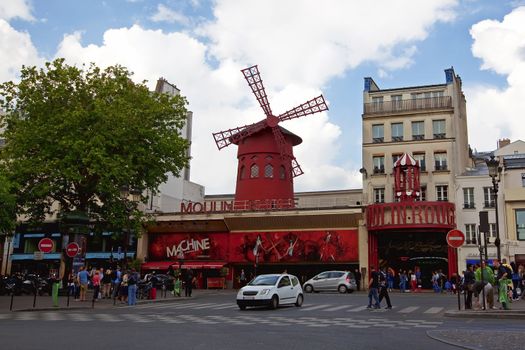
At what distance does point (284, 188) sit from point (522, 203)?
15487mm

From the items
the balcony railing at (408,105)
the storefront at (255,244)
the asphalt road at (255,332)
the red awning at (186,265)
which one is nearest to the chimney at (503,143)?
the balcony railing at (408,105)

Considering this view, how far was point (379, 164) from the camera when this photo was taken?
1512 inches

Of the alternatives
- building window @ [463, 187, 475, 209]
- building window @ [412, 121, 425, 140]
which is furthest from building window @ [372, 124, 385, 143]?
building window @ [463, 187, 475, 209]

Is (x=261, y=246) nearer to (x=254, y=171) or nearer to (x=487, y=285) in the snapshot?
(x=254, y=171)

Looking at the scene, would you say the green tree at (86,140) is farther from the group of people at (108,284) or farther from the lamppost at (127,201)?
the group of people at (108,284)

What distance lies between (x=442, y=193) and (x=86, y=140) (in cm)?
2233

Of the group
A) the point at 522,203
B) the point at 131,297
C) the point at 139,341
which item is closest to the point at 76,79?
the point at 131,297

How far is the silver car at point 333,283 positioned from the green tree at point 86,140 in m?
10.4

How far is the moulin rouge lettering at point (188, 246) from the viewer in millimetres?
40312

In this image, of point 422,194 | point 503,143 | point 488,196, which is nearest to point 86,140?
point 422,194

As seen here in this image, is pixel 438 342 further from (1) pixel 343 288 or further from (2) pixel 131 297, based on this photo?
(1) pixel 343 288

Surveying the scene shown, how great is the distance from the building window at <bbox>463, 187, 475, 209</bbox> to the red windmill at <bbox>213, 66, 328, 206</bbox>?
1127cm

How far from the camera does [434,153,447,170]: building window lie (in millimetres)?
36688

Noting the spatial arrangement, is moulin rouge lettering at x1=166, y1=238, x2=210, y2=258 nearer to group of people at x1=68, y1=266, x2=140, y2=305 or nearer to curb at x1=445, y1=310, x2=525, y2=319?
group of people at x1=68, y1=266, x2=140, y2=305
